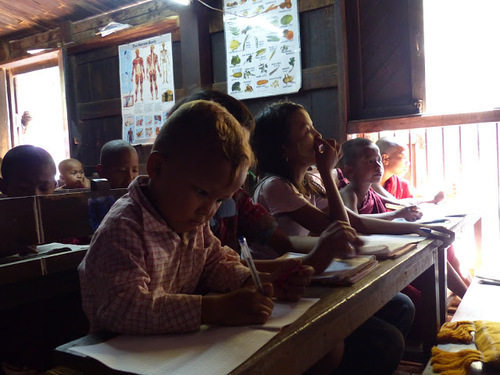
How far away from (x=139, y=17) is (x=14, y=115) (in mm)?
2355

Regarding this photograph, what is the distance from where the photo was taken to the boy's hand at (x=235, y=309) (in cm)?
91

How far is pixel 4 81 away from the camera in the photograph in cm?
596

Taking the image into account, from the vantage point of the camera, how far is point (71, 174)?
4.69 metres

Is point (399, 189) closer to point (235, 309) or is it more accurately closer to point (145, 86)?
point (145, 86)

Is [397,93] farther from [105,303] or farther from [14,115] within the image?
[14,115]

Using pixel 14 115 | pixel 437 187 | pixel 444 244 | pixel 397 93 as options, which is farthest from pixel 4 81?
pixel 444 244

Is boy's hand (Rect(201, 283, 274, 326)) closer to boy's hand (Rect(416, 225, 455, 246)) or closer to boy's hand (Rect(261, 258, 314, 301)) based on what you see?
boy's hand (Rect(261, 258, 314, 301))

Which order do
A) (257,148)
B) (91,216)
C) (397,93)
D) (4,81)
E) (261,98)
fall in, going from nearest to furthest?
1. (91,216)
2. (257,148)
3. (397,93)
4. (261,98)
5. (4,81)

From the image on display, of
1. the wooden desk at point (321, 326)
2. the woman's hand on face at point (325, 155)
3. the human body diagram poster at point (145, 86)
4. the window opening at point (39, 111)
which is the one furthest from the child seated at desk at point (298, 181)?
the window opening at point (39, 111)

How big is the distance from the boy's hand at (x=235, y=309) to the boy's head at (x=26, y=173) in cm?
174

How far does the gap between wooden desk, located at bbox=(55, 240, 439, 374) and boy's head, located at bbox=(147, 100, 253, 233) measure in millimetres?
310

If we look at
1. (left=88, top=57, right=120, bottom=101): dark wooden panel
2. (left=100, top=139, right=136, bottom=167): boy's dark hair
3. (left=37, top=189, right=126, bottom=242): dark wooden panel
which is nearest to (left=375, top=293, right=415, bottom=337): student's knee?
(left=37, top=189, right=126, bottom=242): dark wooden panel

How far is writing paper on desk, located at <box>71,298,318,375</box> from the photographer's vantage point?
2.41 ft

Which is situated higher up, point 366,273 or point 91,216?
point 91,216
